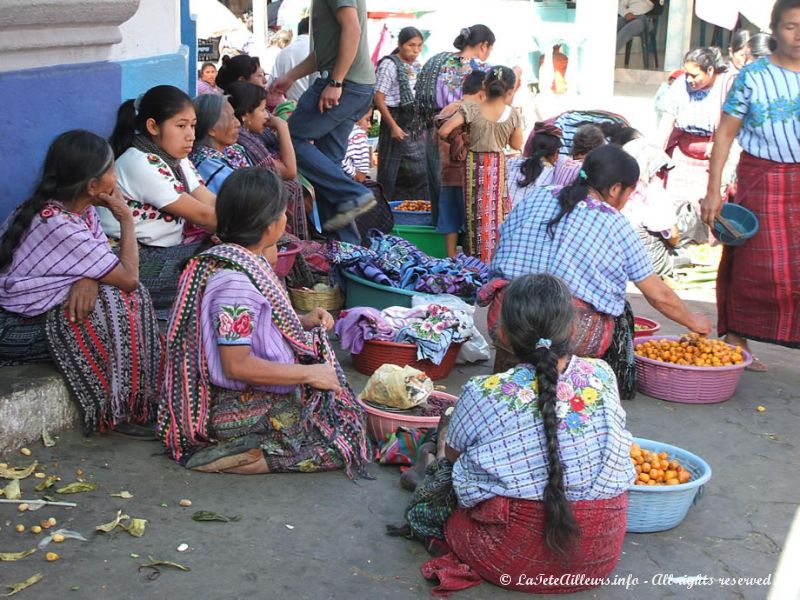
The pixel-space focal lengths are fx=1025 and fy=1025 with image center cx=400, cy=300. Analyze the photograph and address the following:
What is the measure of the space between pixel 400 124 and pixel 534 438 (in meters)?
6.53

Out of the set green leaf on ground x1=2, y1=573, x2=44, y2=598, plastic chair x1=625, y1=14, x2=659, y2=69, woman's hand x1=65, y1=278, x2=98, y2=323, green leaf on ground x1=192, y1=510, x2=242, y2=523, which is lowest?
green leaf on ground x1=192, y1=510, x2=242, y2=523

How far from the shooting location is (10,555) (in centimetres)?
320

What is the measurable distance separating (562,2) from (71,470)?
15.3m

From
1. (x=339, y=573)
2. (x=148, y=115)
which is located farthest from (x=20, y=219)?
(x=339, y=573)

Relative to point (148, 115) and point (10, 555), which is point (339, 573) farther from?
point (148, 115)

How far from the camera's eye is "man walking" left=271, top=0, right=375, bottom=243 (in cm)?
647

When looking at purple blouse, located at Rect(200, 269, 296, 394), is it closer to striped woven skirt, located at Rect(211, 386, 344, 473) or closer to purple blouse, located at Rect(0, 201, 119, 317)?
striped woven skirt, located at Rect(211, 386, 344, 473)

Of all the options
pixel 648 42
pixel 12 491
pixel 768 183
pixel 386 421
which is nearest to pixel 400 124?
pixel 768 183

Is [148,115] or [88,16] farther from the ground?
[88,16]

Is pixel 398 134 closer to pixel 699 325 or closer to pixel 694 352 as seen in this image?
pixel 694 352

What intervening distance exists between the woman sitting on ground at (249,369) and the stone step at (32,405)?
18.9 inches

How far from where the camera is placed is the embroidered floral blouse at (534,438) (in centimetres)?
305

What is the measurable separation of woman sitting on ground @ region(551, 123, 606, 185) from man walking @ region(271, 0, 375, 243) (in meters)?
1.39

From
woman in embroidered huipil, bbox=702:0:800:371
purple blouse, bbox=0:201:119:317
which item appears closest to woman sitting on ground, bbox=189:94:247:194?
purple blouse, bbox=0:201:119:317
